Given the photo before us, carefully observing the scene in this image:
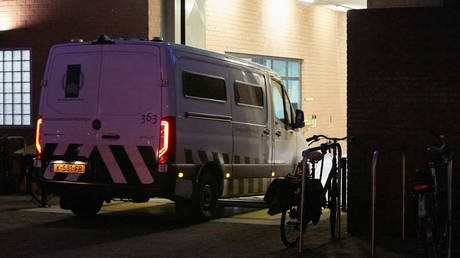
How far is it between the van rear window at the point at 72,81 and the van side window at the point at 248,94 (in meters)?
2.39

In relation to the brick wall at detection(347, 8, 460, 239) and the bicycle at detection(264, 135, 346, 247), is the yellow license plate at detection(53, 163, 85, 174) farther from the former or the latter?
the brick wall at detection(347, 8, 460, 239)

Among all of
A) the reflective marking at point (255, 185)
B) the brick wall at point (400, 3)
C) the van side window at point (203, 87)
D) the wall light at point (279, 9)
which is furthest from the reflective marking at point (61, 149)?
the wall light at point (279, 9)

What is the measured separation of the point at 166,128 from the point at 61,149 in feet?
5.00

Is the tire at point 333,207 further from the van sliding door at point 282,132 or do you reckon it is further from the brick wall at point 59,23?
the brick wall at point 59,23

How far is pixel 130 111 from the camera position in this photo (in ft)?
36.0

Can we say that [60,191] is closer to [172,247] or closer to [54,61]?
[54,61]

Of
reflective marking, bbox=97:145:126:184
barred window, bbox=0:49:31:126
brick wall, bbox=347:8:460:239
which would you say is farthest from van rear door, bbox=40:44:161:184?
barred window, bbox=0:49:31:126

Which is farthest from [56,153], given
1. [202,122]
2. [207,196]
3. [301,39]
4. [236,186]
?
[301,39]

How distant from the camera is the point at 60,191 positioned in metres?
11.4

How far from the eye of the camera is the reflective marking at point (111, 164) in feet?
36.1

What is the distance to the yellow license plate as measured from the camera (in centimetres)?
1119

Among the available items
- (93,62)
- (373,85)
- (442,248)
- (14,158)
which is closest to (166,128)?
(93,62)

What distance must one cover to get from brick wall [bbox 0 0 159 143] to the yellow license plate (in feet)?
19.8

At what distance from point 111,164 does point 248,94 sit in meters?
2.80
